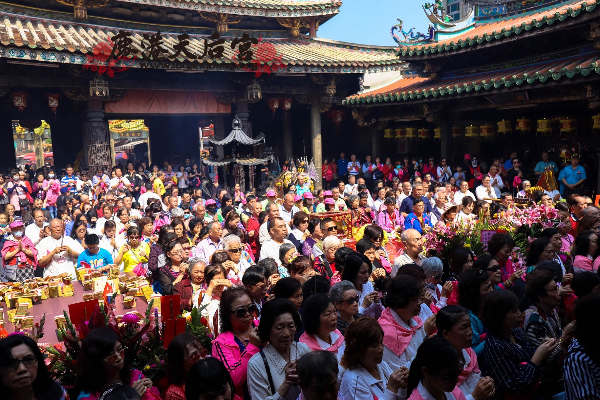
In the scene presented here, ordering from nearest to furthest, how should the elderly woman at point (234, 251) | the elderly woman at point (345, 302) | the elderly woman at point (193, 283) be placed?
1. the elderly woman at point (345, 302)
2. the elderly woman at point (193, 283)
3. the elderly woman at point (234, 251)

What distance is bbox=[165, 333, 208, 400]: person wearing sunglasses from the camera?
3031 mm

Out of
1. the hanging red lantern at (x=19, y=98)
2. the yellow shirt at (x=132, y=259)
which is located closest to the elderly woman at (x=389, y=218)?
the yellow shirt at (x=132, y=259)

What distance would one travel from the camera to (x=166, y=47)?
1354 centimetres

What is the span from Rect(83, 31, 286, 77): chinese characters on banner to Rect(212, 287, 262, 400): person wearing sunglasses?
9.88 m

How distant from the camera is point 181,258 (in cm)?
549

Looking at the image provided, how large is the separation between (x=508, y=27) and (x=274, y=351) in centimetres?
1337

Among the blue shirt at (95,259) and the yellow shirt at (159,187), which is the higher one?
the yellow shirt at (159,187)

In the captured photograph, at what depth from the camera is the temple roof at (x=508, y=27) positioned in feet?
34.8

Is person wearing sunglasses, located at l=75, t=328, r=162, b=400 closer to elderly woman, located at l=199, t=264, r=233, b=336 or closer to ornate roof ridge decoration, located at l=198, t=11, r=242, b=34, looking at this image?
elderly woman, located at l=199, t=264, r=233, b=336

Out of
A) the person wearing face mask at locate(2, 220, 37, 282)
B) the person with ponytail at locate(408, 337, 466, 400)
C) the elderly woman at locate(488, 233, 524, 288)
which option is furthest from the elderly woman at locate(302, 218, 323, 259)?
the person with ponytail at locate(408, 337, 466, 400)

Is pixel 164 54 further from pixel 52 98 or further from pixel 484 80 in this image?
pixel 484 80

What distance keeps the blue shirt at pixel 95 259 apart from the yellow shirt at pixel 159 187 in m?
6.68

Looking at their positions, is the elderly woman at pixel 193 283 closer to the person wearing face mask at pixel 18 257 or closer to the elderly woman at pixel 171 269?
the elderly woman at pixel 171 269

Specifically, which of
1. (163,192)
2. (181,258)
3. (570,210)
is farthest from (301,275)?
(163,192)
